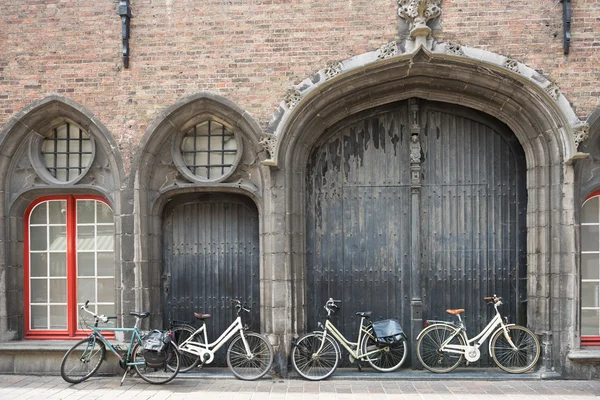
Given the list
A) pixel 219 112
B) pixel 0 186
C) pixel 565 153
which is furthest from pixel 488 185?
pixel 0 186

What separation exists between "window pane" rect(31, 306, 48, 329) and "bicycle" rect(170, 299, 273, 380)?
80.4 inches

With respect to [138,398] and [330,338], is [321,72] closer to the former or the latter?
[330,338]

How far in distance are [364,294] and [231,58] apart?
3780mm

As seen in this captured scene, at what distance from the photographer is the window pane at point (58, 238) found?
8.19m

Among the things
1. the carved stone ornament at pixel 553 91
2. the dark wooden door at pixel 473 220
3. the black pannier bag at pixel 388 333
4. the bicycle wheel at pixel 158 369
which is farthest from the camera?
the dark wooden door at pixel 473 220

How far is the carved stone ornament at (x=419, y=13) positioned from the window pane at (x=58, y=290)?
6.01 metres

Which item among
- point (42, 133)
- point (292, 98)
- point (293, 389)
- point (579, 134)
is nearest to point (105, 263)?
point (42, 133)

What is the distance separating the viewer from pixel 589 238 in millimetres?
7754

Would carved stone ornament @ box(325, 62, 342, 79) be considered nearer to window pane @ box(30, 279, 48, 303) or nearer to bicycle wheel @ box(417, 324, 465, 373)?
Answer: bicycle wheel @ box(417, 324, 465, 373)

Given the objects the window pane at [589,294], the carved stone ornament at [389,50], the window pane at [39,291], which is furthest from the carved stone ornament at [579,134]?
the window pane at [39,291]

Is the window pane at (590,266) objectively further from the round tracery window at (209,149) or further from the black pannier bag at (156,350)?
the black pannier bag at (156,350)

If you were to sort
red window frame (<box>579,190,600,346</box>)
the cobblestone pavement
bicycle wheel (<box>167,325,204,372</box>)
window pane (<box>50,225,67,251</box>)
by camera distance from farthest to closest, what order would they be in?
1. window pane (<box>50,225,67,251</box>)
2. red window frame (<box>579,190,600,346</box>)
3. bicycle wheel (<box>167,325,204,372</box>)
4. the cobblestone pavement

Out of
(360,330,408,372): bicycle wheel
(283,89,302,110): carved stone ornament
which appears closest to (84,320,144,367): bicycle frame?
(360,330,408,372): bicycle wheel

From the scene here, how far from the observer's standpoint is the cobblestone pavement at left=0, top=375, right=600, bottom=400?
6.71 m
